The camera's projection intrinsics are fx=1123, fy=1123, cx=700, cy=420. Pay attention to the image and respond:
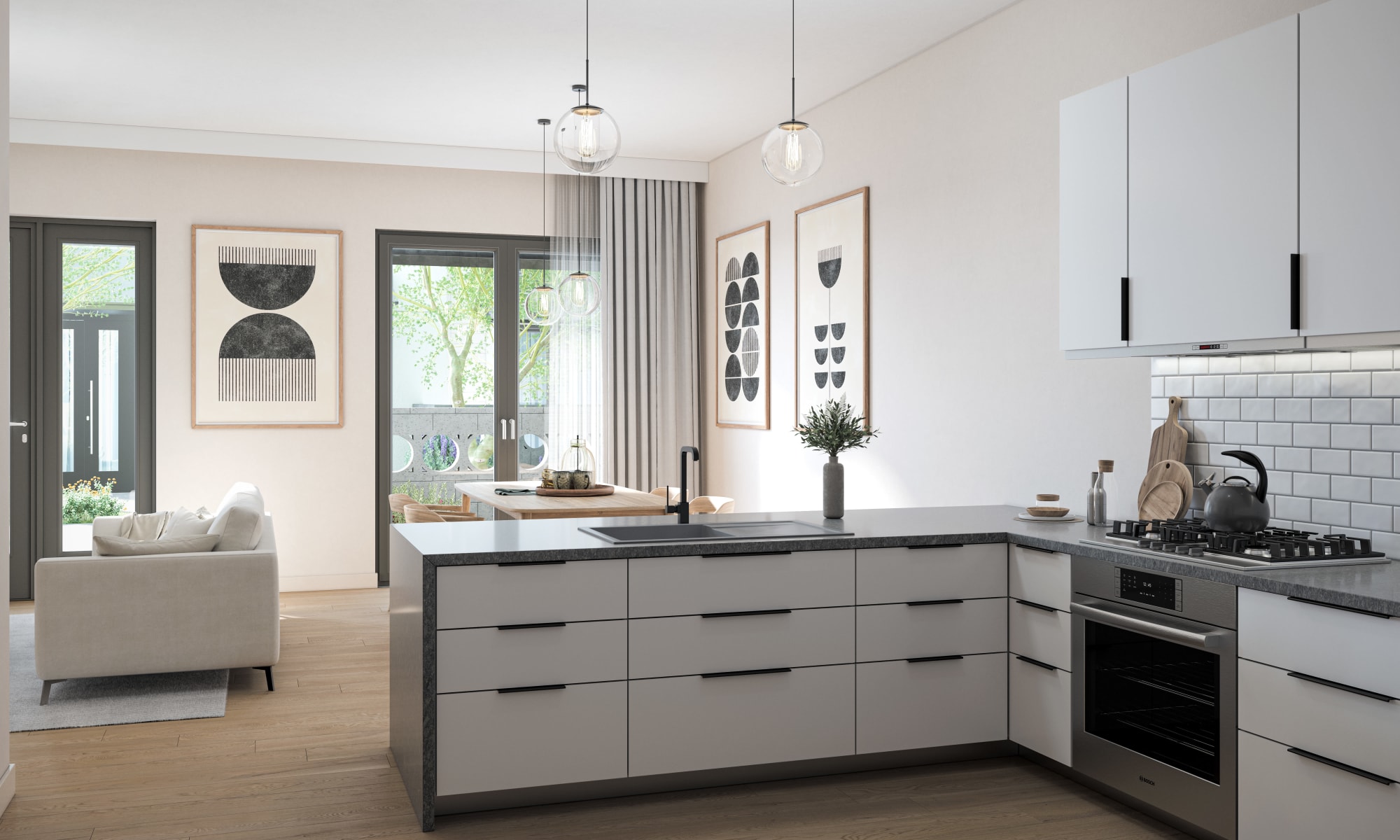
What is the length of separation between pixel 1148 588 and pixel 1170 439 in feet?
2.69

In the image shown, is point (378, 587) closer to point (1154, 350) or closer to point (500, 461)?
point (500, 461)

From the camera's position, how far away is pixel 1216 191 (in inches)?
121

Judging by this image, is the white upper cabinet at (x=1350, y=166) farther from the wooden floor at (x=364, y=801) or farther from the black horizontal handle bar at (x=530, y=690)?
the black horizontal handle bar at (x=530, y=690)

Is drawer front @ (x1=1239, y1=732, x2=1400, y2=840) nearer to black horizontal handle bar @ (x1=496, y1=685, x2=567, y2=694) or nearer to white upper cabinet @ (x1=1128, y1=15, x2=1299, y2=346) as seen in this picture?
white upper cabinet @ (x1=1128, y1=15, x2=1299, y2=346)

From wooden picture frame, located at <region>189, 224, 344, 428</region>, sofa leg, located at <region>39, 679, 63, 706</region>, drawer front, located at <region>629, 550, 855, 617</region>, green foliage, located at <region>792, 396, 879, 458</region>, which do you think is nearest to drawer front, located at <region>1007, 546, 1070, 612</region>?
drawer front, located at <region>629, 550, 855, 617</region>

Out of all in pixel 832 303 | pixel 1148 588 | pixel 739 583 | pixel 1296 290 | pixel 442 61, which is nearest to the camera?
pixel 1296 290

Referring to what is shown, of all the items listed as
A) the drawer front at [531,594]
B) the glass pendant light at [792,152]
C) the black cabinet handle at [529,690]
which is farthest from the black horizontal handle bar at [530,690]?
the glass pendant light at [792,152]

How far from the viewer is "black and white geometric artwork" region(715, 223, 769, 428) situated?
21.8 ft

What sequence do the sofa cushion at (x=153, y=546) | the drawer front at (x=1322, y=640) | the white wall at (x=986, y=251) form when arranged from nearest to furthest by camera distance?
the drawer front at (x=1322, y=640), the white wall at (x=986, y=251), the sofa cushion at (x=153, y=546)

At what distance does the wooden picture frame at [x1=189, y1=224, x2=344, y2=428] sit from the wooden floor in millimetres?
3234

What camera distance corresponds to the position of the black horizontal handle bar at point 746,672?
10.8ft

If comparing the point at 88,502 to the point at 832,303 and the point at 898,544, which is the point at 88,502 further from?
the point at 898,544

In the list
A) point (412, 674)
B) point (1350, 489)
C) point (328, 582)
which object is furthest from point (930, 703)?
point (328, 582)

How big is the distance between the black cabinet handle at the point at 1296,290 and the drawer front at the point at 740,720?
61.8 inches
